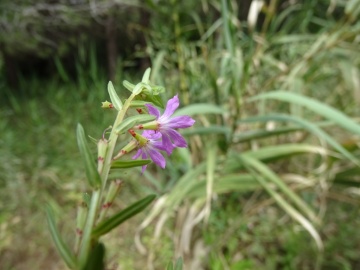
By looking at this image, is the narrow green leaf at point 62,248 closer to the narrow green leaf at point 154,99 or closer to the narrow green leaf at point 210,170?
the narrow green leaf at point 154,99

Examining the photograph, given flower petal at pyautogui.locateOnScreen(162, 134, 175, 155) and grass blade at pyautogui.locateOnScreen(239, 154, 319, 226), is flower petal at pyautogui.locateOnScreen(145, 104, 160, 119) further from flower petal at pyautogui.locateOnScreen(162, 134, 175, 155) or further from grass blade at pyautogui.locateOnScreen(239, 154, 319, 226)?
grass blade at pyautogui.locateOnScreen(239, 154, 319, 226)

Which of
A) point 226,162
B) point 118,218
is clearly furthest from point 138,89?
point 226,162

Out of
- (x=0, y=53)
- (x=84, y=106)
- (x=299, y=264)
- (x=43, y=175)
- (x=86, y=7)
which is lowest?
(x=299, y=264)

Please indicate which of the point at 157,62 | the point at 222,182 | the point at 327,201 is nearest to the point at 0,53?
the point at 157,62

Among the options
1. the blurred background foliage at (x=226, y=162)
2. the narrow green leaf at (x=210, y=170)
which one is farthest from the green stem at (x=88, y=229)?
the narrow green leaf at (x=210, y=170)

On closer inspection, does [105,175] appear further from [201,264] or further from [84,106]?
[84,106]

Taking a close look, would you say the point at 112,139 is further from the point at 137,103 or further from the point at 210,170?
the point at 210,170

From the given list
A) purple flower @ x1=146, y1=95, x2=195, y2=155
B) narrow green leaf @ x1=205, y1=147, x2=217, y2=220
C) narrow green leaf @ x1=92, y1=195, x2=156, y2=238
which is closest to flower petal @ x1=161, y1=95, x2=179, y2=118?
purple flower @ x1=146, y1=95, x2=195, y2=155
